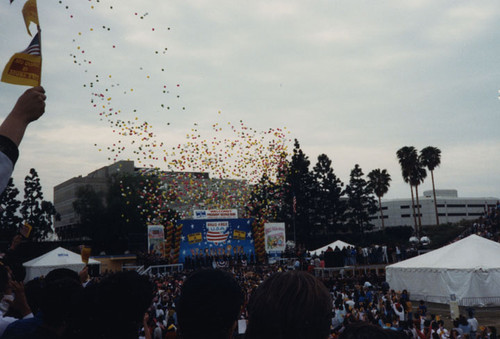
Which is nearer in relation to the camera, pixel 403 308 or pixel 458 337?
pixel 458 337

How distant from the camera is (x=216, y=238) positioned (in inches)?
1521

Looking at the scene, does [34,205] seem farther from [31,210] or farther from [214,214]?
[214,214]

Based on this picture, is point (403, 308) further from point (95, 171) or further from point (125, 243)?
point (95, 171)

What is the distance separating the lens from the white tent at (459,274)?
2109 centimetres

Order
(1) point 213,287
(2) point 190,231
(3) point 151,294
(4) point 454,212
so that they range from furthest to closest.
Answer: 1. (4) point 454,212
2. (2) point 190,231
3. (3) point 151,294
4. (1) point 213,287

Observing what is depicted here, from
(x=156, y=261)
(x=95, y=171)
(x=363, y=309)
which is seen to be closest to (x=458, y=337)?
(x=363, y=309)

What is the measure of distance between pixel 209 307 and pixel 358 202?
72.1m

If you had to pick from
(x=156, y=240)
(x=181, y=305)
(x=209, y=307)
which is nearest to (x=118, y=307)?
(x=181, y=305)

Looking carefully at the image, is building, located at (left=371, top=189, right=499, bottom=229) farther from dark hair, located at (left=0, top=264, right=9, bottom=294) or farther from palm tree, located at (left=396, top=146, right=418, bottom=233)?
dark hair, located at (left=0, top=264, right=9, bottom=294)

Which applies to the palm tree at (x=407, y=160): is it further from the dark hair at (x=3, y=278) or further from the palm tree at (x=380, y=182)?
the dark hair at (x=3, y=278)

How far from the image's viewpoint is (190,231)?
125 ft

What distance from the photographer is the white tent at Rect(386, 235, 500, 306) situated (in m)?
21.1

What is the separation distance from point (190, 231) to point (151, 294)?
36106 millimetres

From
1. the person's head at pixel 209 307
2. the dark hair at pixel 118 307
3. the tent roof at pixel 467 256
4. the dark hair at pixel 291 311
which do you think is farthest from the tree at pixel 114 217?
the dark hair at pixel 291 311
